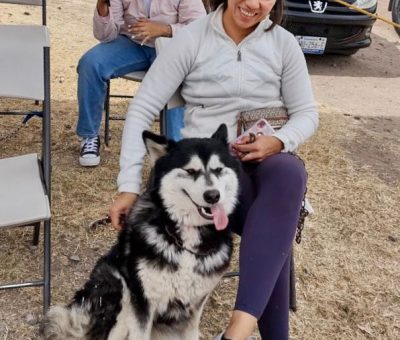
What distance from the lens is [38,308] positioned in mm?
2480

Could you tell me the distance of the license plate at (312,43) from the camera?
6.65m

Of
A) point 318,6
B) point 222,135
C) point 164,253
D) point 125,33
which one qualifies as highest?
point 222,135

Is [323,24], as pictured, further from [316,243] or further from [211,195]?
[211,195]

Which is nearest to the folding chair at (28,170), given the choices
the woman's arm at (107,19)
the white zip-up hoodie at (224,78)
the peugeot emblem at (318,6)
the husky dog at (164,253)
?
the husky dog at (164,253)

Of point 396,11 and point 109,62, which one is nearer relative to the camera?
point 109,62

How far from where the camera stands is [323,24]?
662 centimetres

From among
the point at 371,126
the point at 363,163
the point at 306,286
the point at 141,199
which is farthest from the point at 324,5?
the point at 141,199

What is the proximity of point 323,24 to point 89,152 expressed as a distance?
3.94 metres

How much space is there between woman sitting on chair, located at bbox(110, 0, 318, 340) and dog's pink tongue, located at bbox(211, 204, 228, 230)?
78 millimetres

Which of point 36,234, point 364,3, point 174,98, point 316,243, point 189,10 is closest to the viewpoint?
point 174,98

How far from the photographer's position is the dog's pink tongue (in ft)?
6.26

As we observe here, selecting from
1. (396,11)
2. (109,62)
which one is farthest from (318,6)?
(109,62)

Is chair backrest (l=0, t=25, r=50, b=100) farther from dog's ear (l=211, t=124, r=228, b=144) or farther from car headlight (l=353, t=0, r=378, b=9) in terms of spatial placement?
car headlight (l=353, t=0, r=378, b=9)

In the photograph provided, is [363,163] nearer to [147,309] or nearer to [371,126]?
[371,126]
